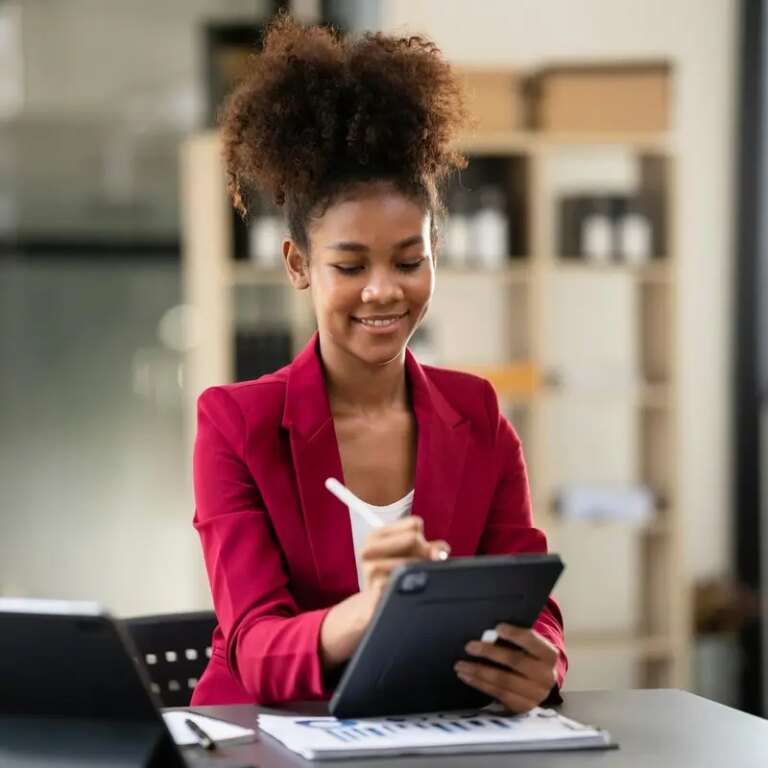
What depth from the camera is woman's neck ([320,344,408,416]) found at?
184cm

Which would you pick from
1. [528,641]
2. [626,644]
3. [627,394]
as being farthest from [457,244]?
[528,641]

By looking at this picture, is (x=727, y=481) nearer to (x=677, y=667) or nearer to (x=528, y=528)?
(x=677, y=667)

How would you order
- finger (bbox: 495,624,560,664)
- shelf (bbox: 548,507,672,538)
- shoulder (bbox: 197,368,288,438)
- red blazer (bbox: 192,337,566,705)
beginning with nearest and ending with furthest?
finger (bbox: 495,624,560,664) < red blazer (bbox: 192,337,566,705) < shoulder (bbox: 197,368,288,438) < shelf (bbox: 548,507,672,538)

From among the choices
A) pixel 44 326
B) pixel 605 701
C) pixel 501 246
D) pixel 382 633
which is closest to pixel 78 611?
pixel 382 633

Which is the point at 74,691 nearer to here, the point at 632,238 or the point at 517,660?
the point at 517,660

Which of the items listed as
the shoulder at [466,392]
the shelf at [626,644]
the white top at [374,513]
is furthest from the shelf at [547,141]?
the white top at [374,513]

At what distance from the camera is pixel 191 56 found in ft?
16.2

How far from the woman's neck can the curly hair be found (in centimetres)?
17

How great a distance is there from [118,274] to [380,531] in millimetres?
3678

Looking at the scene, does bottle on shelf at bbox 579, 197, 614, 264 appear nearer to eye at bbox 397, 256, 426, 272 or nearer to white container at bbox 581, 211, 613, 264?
white container at bbox 581, 211, 613, 264

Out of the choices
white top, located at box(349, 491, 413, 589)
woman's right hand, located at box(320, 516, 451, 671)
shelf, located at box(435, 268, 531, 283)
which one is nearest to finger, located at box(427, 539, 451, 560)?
woman's right hand, located at box(320, 516, 451, 671)

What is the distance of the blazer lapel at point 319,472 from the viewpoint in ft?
5.56

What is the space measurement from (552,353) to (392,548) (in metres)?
3.44

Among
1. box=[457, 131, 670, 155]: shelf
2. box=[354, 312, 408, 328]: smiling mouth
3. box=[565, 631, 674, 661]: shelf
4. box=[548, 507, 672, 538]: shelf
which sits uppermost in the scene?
box=[457, 131, 670, 155]: shelf
